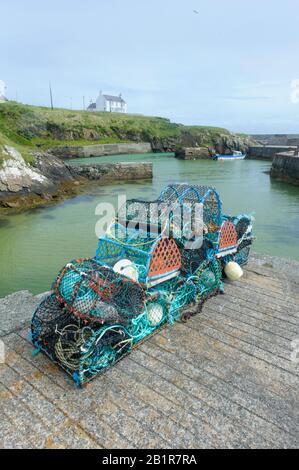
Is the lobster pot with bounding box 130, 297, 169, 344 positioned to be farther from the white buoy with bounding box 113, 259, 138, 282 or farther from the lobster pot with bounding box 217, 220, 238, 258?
the lobster pot with bounding box 217, 220, 238, 258

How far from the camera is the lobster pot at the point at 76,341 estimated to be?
142 inches

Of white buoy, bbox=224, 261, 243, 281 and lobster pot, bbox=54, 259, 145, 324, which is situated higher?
lobster pot, bbox=54, 259, 145, 324

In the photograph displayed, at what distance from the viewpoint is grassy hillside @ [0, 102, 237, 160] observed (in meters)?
60.2

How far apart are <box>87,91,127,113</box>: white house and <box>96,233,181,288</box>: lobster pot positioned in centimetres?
10956

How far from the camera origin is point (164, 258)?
190 inches

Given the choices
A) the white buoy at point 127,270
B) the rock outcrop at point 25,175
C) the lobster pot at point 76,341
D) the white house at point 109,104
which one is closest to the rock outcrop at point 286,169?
the rock outcrop at point 25,175

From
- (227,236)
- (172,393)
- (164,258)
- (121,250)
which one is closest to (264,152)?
(227,236)

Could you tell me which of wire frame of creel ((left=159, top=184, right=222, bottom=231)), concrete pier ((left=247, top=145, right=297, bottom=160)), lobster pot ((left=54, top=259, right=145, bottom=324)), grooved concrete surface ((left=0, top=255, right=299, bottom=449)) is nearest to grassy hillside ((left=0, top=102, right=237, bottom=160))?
concrete pier ((left=247, top=145, right=297, bottom=160))

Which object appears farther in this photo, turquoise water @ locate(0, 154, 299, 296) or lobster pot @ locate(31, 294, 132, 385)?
turquoise water @ locate(0, 154, 299, 296)

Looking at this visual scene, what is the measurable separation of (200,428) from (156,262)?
219cm

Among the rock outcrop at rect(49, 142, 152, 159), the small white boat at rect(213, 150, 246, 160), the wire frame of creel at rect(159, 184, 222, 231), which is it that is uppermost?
the wire frame of creel at rect(159, 184, 222, 231)
